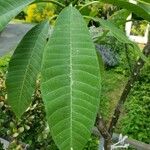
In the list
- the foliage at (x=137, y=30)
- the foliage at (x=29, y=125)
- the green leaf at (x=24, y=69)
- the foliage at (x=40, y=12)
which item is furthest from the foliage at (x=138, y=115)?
the foliage at (x=40, y=12)

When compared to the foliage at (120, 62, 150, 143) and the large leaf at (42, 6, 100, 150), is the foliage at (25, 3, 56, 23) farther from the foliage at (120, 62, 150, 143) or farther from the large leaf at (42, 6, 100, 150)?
the large leaf at (42, 6, 100, 150)

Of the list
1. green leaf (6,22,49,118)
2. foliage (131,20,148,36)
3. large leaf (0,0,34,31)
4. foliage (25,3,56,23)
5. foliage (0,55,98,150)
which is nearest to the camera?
large leaf (0,0,34,31)

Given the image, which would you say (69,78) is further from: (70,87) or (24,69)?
(24,69)

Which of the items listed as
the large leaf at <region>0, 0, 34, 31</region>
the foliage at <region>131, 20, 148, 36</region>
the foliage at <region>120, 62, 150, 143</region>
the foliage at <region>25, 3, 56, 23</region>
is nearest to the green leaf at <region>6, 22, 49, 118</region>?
the large leaf at <region>0, 0, 34, 31</region>

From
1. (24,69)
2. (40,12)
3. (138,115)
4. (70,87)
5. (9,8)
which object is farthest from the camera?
(40,12)

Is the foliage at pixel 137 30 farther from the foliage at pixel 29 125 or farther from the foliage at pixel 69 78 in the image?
the foliage at pixel 69 78

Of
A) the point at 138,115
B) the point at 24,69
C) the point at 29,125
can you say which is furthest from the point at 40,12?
the point at 24,69
